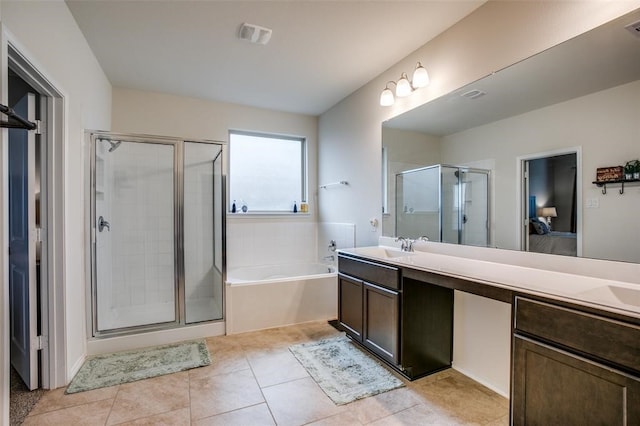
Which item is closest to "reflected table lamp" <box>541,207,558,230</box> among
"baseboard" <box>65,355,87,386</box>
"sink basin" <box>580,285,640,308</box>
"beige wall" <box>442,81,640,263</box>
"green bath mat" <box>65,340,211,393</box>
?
"beige wall" <box>442,81,640,263</box>

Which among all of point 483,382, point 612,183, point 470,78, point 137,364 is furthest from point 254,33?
point 483,382

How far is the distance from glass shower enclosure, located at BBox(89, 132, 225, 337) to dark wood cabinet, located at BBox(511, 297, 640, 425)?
Result: 8.10 feet

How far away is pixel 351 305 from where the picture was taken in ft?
8.66

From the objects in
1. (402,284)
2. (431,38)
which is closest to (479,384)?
(402,284)

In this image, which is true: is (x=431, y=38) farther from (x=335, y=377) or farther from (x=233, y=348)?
(x=233, y=348)

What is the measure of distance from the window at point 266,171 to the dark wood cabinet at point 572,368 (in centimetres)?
327

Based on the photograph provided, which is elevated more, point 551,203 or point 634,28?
point 634,28

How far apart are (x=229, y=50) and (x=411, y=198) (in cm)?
202

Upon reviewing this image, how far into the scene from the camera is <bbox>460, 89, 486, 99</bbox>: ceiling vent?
7.00ft

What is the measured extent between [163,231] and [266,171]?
160 cm

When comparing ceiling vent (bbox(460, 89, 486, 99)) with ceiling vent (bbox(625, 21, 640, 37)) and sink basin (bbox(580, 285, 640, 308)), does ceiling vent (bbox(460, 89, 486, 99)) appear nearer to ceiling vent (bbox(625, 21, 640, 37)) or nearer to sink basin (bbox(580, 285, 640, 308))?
ceiling vent (bbox(625, 21, 640, 37))

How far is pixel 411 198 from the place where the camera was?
109 inches

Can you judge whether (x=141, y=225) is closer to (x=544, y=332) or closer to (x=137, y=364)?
(x=137, y=364)

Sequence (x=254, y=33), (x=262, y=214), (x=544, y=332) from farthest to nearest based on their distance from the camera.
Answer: (x=262, y=214) < (x=254, y=33) < (x=544, y=332)
